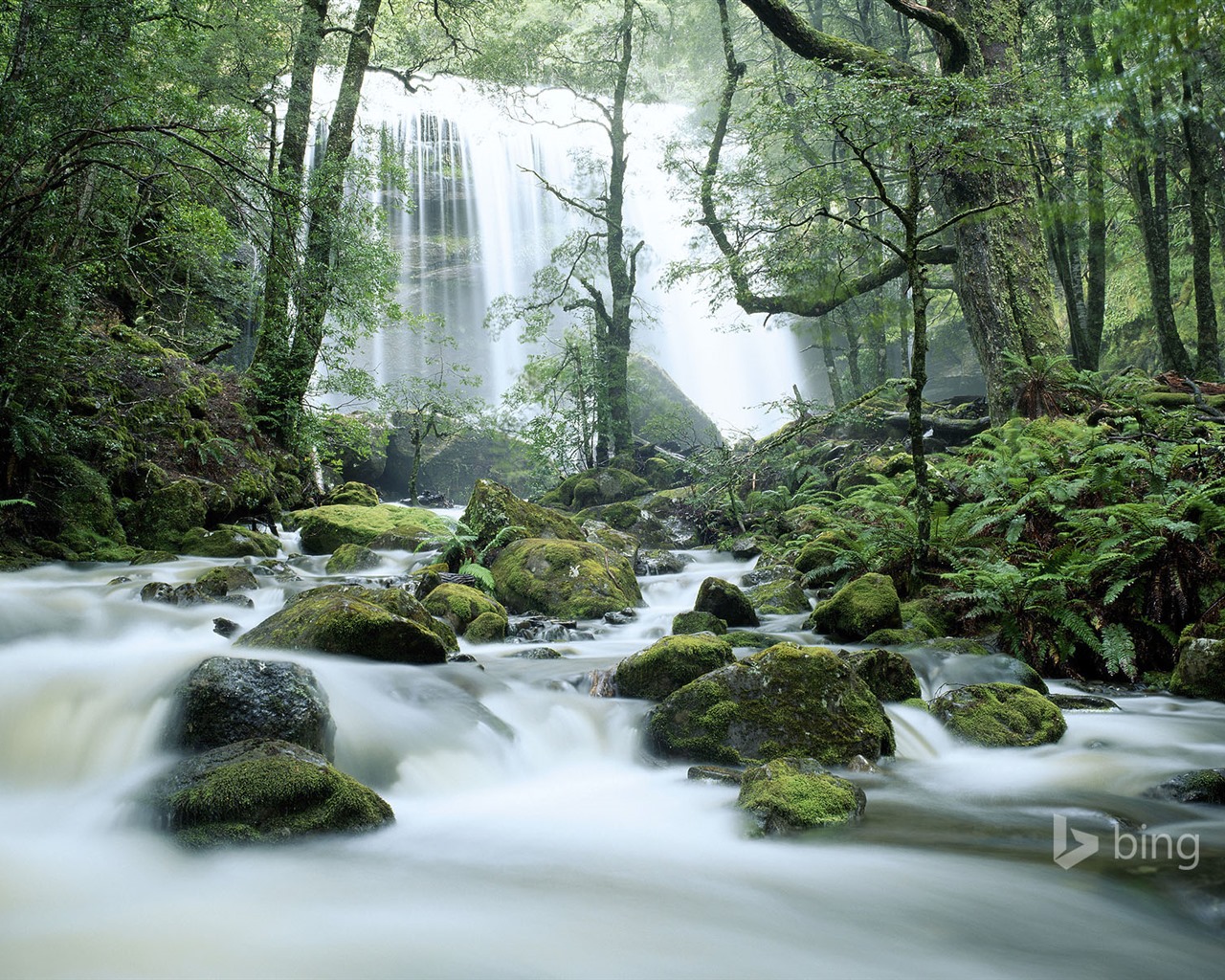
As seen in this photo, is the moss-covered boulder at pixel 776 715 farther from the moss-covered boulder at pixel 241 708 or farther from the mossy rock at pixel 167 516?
the mossy rock at pixel 167 516

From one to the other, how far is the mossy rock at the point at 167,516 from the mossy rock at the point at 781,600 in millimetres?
6957

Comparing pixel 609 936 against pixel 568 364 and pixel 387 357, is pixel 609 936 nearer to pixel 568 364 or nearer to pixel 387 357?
pixel 568 364

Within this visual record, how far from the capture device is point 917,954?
221 centimetres

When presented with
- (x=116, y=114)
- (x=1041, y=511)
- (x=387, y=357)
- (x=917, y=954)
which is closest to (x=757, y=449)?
(x=1041, y=511)

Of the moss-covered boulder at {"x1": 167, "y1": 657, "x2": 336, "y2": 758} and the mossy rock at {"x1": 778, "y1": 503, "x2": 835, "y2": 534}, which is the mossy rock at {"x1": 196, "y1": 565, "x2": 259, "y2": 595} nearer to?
the moss-covered boulder at {"x1": 167, "y1": 657, "x2": 336, "y2": 758}

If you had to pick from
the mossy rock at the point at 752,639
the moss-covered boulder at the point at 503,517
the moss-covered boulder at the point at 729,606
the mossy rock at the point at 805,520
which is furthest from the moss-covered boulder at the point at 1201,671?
the moss-covered boulder at the point at 503,517

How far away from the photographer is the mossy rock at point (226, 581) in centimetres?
692

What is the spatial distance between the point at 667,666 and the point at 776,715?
40.6 inches

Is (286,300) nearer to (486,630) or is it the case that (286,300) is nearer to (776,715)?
(486,630)

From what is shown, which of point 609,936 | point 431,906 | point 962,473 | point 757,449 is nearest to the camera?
point 609,936

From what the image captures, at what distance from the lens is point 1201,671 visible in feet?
15.5

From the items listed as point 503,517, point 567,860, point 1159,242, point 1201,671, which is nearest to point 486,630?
point 503,517

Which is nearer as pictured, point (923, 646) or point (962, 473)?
point (923, 646)

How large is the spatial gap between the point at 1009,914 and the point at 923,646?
11.4 ft
